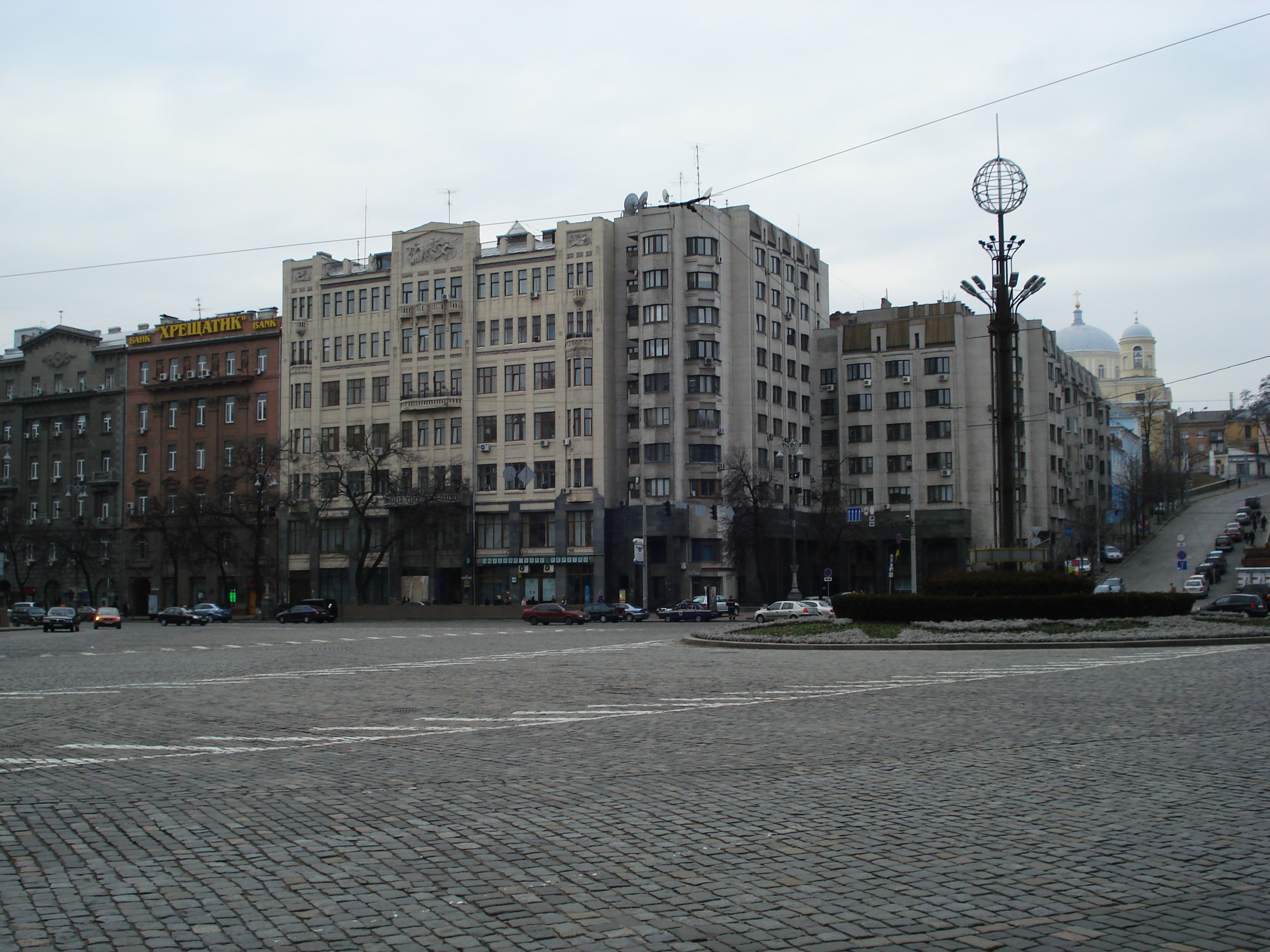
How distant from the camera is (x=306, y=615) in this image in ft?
219

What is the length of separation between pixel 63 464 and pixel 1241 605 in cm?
8759

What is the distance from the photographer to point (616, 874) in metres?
6.83

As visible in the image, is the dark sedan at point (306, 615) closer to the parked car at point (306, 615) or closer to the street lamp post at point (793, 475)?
the parked car at point (306, 615)

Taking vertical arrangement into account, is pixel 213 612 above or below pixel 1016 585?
below

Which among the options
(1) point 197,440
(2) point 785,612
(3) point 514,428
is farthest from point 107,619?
(2) point 785,612

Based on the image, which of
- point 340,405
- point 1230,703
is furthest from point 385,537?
point 1230,703

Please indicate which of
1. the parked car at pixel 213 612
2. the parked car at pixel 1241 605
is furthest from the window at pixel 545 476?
the parked car at pixel 1241 605

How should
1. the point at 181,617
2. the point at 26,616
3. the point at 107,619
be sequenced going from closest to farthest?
the point at 107,619 < the point at 26,616 < the point at 181,617

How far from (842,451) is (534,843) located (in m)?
84.2

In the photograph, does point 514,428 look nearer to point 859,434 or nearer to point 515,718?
point 859,434

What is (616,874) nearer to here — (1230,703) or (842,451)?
(1230,703)

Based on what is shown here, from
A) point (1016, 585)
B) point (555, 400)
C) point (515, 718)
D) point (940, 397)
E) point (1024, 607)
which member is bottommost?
point (515, 718)

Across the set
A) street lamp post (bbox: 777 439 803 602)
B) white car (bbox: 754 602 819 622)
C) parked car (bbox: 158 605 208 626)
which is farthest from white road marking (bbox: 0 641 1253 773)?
street lamp post (bbox: 777 439 803 602)

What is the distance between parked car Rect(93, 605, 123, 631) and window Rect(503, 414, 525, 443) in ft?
91.5
